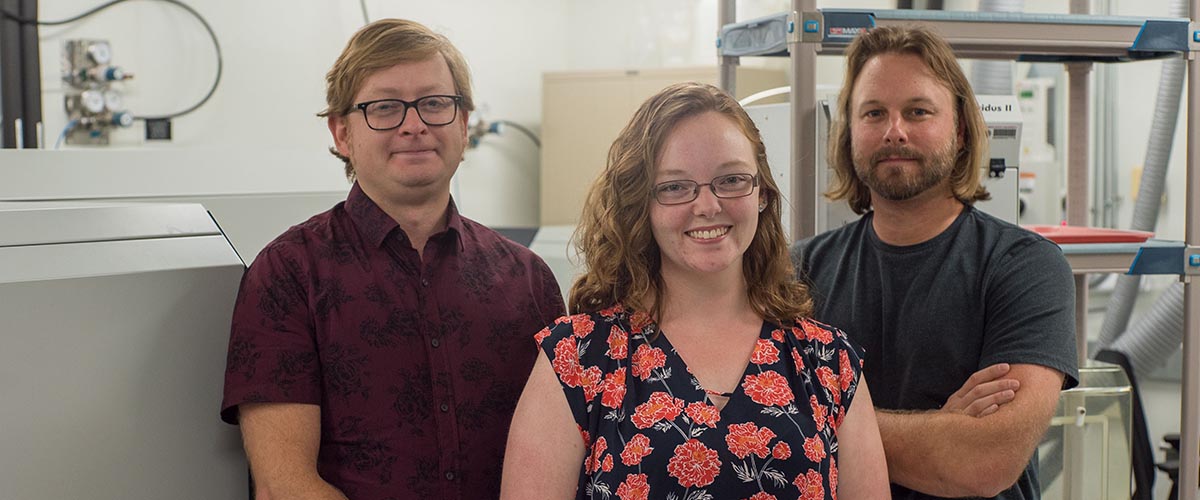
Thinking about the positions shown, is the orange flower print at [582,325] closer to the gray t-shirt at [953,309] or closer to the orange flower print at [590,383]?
the orange flower print at [590,383]

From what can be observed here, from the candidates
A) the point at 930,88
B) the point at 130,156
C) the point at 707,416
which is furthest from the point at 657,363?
the point at 130,156

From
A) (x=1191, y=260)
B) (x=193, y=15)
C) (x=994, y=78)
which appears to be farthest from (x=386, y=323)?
(x=193, y=15)

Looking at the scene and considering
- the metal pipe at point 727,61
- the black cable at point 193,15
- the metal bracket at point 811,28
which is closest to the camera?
the metal bracket at point 811,28

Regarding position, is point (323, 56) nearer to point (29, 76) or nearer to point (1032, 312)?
point (29, 76)

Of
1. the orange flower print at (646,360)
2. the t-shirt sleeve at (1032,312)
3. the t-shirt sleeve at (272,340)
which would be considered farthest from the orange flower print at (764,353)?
the t-shirt sleeve at (272,340)

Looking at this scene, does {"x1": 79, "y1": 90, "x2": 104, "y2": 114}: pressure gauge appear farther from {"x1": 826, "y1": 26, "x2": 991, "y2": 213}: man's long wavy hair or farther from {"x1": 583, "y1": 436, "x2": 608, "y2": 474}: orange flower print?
{"x1": 583, "y1": 436, "x2": 608, "y2": 474}: orange flower print

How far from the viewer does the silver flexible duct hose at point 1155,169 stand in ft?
9.48

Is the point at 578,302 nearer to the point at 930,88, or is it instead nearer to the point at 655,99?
the point at 655,99

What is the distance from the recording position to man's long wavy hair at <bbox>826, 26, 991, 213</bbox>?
4.91ft

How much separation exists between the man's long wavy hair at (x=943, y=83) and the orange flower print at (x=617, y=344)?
0.54m

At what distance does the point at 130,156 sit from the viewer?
1469 mm

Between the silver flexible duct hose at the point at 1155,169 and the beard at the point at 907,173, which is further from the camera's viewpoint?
the silver flexible duct hose at the point at 1155,169

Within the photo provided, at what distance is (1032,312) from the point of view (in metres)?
1.38

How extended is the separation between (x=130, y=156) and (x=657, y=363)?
80 centimetres
